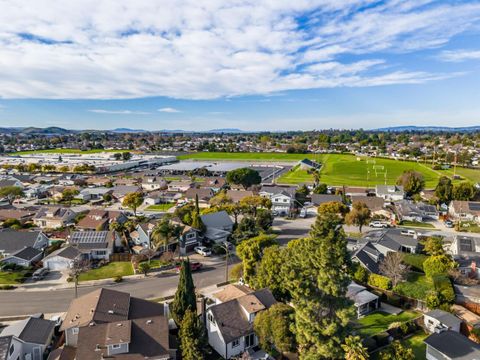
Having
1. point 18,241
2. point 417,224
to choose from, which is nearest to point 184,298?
point 18,241

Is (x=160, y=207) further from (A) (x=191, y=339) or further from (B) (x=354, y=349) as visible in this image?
(B) (x=354, y=349)

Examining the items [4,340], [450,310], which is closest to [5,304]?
[4,340]

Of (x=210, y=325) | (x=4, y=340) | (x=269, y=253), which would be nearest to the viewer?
(x=4, y=340)

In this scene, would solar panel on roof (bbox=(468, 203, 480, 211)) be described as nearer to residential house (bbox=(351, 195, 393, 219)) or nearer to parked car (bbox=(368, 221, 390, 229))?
residential house (bbox=(351, 195, 393, 219))

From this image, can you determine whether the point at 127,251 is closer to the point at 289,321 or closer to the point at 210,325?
the point at 210,325

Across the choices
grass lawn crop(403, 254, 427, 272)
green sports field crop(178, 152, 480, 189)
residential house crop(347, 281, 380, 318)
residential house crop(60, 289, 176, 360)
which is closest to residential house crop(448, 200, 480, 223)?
green sports field crop(178, 152, 480, 189)

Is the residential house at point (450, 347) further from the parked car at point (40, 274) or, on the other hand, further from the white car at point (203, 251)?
the parked car at point (40, 274)

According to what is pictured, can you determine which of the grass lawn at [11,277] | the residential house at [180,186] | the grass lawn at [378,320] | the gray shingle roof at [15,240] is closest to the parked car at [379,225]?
the grass lawn at [378,320]
